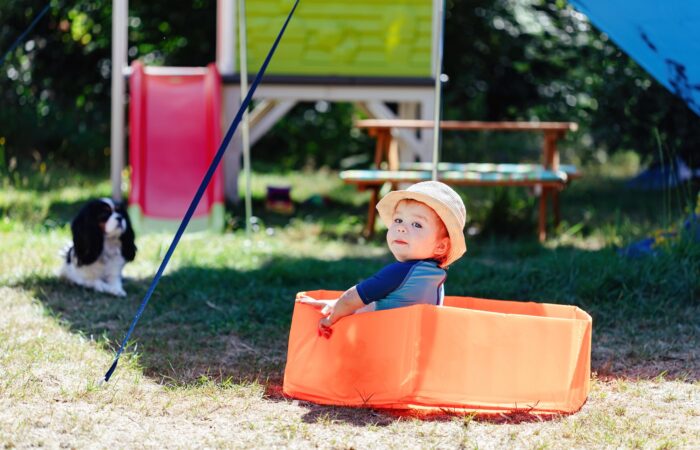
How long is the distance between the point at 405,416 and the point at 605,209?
6.24m

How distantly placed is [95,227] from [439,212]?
2.41 metres

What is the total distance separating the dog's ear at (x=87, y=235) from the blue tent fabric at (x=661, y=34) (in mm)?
2896

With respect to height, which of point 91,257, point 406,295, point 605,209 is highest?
point 406,295

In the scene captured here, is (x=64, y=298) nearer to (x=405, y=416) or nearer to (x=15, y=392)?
(x=15, y=392)

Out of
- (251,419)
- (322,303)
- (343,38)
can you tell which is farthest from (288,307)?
(343,38)

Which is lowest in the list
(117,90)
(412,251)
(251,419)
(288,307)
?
(288,307)

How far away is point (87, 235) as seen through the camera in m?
5.26

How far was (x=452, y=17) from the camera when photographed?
37.9ft

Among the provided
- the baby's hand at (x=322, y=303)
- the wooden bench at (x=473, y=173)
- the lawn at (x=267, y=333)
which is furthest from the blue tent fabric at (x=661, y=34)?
the baby's hand at (x=322, y=303)

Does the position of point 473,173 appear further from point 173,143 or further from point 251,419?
point 251,419

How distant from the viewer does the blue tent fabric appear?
553 centimetres

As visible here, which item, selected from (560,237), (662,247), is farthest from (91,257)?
(560,237)

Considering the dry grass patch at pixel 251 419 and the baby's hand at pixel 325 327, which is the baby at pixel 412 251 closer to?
the baby's hand at pixel 325 327

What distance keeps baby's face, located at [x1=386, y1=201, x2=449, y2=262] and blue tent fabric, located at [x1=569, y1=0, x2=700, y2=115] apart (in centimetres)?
268
